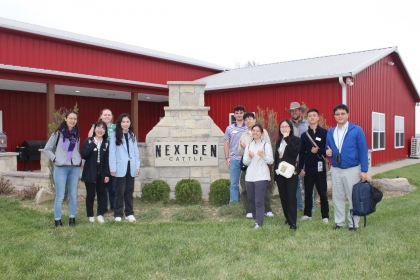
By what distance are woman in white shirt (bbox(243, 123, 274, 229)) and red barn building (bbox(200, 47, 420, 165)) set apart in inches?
259

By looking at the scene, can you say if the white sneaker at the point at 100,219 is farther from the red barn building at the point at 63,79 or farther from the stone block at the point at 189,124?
the red barn building at the point at 63,79

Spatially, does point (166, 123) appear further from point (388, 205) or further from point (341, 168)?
point (388, 205)

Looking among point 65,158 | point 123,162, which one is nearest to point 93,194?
point 123,162

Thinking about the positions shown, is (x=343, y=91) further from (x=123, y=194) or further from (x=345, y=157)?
(x=123, y=194)

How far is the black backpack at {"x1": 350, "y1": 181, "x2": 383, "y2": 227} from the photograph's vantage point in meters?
4.61

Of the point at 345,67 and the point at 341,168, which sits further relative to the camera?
the point at 345,67

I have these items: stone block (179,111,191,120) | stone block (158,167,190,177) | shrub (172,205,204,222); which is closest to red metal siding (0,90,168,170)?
stone block (158,167,190,177)

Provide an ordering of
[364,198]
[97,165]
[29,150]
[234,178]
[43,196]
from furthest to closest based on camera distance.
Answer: [29,150], [43,196], [234,178], [97,165], [364,198]

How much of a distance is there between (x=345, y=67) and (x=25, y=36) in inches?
396

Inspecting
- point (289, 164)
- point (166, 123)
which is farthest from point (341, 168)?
point (166, 123)

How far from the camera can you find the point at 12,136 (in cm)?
1191

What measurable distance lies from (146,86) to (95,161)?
Result: 7629 mm

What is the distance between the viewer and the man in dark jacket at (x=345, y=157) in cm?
471

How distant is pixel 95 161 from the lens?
526 cm
